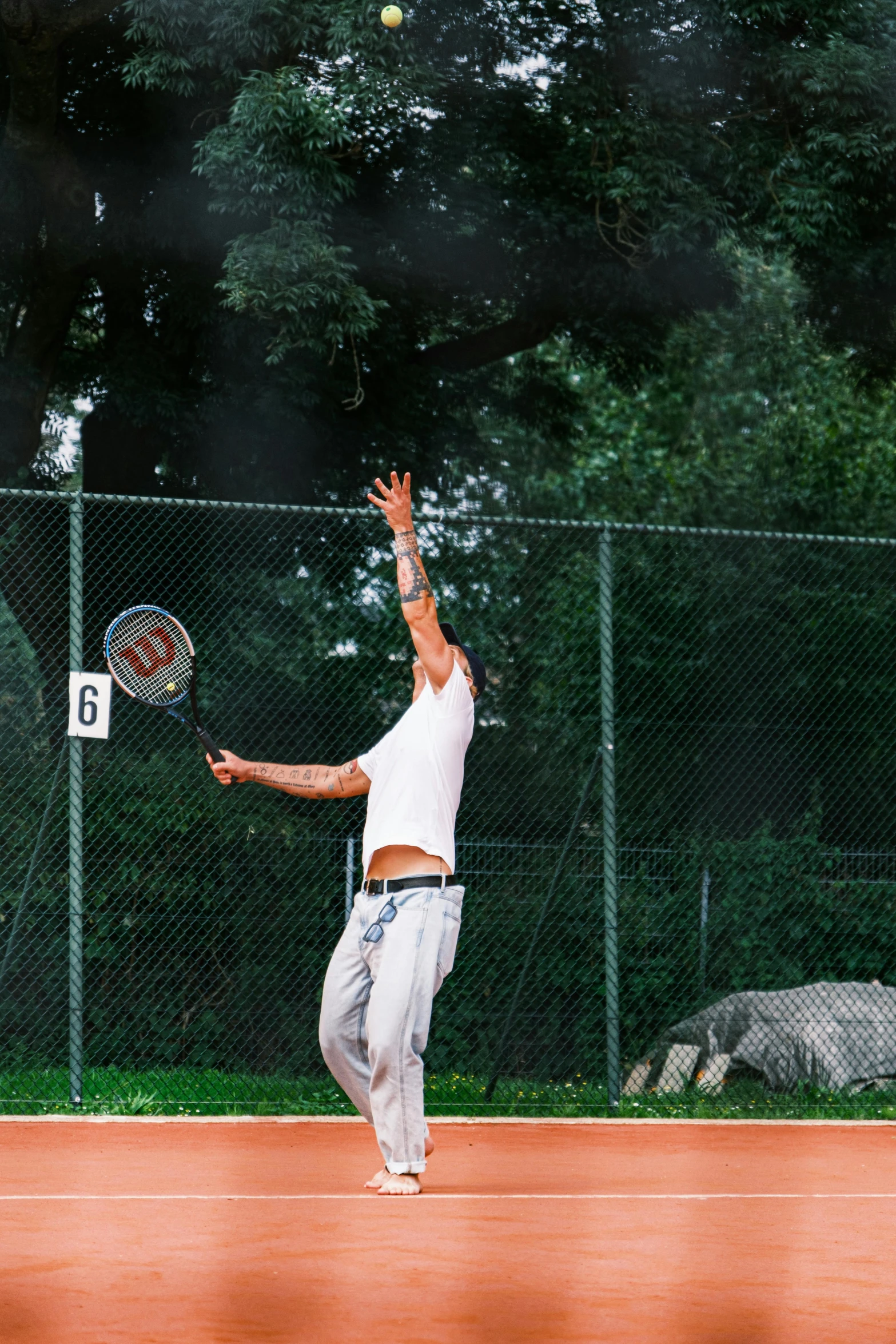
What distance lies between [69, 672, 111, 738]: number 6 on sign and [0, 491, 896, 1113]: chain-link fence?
872 millimetres

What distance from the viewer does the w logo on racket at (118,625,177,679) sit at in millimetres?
6121

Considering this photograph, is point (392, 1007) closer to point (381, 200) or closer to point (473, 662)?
point (473, 662)

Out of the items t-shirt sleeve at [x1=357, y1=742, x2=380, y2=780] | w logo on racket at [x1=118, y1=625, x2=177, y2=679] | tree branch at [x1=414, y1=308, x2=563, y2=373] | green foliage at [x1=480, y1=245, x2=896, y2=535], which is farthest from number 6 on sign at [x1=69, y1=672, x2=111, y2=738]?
green foliage at [x1=480, y1=245, x2=896, y2=535]

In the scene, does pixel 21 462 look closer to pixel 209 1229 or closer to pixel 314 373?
pixel 314 373

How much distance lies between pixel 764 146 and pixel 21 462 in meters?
5.40

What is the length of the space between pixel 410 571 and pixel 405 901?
107cm

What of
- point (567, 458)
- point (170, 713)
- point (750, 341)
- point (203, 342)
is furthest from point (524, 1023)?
point (567, 458)

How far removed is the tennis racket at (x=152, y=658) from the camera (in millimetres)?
6031

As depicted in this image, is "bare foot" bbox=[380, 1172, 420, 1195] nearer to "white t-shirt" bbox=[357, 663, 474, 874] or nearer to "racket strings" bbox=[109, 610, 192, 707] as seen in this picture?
"white t-shirt" bbox=[357, 663, 474, 874]

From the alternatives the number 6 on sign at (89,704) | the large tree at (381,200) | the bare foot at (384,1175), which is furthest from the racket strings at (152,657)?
the large tree at (381,200)

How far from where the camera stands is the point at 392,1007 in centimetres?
493

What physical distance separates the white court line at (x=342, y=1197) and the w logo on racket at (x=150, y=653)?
1.98 meters

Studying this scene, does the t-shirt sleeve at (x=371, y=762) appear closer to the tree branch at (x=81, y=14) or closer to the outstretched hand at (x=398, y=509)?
the outstretched hand at (x=398, y=509)

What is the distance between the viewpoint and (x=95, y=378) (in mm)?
11234
